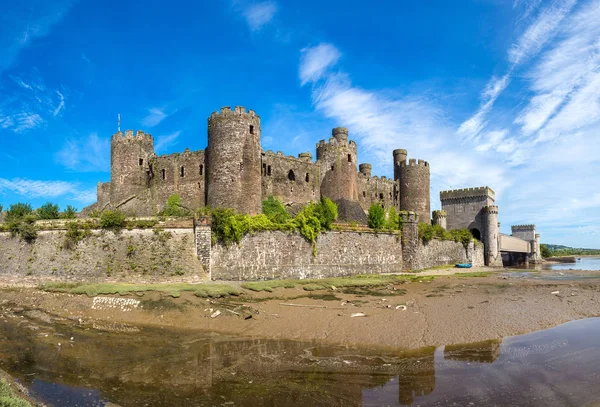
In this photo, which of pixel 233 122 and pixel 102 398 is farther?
pixel 233 122

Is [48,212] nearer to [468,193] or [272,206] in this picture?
[272,206]

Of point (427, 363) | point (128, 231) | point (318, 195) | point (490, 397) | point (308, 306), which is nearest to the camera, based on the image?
point (490, 397)

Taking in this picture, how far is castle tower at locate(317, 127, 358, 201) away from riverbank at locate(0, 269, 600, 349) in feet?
55.6

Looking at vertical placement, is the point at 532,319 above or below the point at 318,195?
below

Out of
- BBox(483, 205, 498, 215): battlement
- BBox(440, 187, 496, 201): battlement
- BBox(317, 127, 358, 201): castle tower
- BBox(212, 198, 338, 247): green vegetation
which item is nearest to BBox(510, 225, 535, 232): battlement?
BBox(440, 187, 496, 201): battlement

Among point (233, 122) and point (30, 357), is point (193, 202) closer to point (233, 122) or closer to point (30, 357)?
point (233, 122)

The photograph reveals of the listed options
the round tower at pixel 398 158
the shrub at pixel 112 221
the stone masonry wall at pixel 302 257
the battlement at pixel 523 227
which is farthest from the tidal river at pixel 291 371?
the battlement at pixel 523 227

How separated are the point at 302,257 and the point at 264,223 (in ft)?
12.7

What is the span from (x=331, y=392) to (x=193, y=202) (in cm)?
2799

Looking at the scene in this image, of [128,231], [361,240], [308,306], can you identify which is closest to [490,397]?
[308,306]

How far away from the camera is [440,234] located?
45.9 m

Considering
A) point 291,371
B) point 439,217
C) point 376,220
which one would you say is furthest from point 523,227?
point 291,371

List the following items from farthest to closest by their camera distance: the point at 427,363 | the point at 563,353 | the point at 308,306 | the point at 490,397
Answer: the point at 308,306 < the point at 563,353 < the point at 427,363 < the point at 490,397

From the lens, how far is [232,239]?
26906 millimetres
